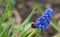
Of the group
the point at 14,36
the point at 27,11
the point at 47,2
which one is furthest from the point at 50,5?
the point at 14,36

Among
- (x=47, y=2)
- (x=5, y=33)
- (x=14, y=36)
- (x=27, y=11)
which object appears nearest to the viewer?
(x=5, y=33)

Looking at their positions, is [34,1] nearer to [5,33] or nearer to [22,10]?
[22,10]

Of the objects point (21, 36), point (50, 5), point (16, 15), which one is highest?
point (50, 5)

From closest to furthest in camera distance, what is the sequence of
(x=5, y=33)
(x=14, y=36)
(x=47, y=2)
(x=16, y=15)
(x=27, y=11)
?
(x=5, y=33) < (x=14, y=36) < (x=16, y=15) < (x=27, y=11) < (x=47, y=2)

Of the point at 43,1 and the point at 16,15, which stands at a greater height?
the point at 43,1

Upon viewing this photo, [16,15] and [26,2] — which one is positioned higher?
[26,2]

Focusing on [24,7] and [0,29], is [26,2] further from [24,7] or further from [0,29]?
[0,29]

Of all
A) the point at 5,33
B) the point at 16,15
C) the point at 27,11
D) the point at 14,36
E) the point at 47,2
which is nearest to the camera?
the point at 5,33

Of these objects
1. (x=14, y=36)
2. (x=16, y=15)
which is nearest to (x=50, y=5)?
(x=16, y=15)

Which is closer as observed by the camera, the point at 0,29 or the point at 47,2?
the point at 0,29
